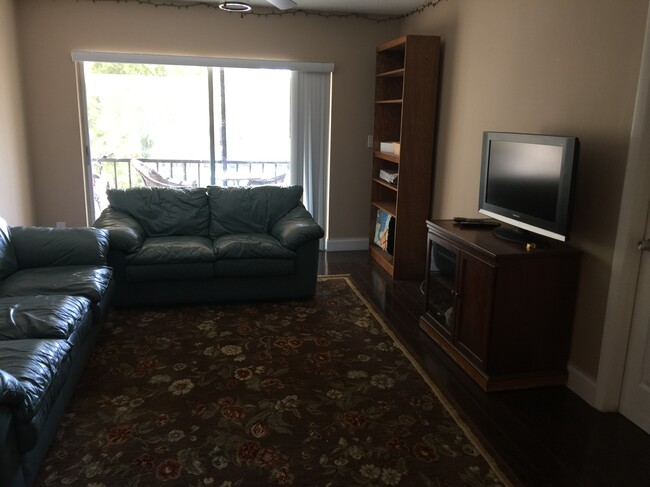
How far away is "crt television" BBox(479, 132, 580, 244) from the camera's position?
279 cm

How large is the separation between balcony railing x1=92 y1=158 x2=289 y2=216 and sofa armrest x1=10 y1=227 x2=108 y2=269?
240 cm

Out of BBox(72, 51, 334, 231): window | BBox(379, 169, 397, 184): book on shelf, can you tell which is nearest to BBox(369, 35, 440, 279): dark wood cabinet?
BBox(379, 169, 397, 184): book on shelf

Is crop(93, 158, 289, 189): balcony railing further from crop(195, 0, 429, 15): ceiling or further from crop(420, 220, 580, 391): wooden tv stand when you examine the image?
crop(420, 220, 580, 391): wooden tv stand

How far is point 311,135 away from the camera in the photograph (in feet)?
19.1

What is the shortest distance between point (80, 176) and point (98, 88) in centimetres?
91

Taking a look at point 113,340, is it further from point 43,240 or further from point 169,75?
point 169,75

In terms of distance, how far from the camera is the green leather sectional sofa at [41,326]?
1977mm

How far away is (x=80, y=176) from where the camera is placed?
214 inches

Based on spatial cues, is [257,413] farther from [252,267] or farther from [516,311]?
[252,267]

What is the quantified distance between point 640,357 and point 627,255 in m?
0.51

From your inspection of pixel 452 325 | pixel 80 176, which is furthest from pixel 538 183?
pixel 80 176

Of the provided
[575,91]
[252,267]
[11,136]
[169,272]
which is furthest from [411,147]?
[11,136]

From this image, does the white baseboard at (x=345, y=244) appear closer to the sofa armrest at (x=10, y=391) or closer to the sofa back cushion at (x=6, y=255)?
the sofa back cushion at (x=6, y=255)

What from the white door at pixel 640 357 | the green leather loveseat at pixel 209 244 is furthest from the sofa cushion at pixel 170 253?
the white door at pixel 640 357
